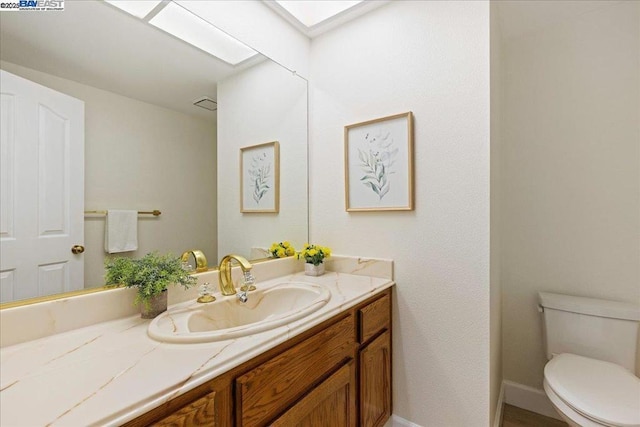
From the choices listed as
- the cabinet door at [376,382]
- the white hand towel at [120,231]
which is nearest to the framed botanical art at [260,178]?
the white hand towel at [120,231]

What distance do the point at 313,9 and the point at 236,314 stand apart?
182 centimetres

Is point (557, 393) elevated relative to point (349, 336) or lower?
lower

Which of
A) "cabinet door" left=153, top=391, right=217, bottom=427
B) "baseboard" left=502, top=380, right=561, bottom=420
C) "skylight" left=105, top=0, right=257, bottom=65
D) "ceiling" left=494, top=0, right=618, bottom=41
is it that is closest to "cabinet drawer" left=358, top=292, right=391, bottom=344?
"cabinet door" left=153, top=391, right=217, bottom=427

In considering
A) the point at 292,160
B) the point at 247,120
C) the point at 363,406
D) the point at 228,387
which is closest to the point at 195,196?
the point at 247,120

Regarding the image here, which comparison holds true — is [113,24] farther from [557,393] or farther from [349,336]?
[557,393]

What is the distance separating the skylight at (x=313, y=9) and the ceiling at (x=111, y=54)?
64cm

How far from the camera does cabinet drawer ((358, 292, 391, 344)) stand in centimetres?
130

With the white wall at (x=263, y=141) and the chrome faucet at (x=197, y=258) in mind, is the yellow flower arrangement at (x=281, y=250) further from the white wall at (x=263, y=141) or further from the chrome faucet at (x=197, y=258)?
the chrome faucet at (x=197, y=258)

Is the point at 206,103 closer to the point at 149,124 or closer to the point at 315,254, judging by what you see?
the point at 149,124

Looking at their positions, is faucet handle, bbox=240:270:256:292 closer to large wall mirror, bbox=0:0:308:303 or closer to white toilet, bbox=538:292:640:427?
large wall mirror, bbox=0:0:308:303

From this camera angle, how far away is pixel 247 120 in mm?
1623

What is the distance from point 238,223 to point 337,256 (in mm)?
625

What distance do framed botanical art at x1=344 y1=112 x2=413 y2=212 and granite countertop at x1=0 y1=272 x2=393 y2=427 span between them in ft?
2.79

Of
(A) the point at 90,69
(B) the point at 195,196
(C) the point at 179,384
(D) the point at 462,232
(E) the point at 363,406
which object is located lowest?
(E) the point at 363,406
